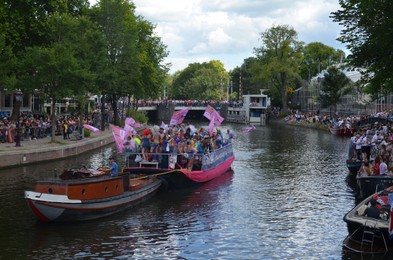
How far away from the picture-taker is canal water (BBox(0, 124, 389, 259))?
59.9 ft

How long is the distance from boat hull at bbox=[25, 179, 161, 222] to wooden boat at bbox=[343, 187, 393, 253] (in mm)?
9772

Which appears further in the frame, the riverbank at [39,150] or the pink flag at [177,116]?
the pink flag at [177,116]

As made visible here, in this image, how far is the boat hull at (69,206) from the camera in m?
20.4

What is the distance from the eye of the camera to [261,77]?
347ft

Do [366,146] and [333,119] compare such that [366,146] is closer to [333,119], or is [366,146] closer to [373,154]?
[373,154]

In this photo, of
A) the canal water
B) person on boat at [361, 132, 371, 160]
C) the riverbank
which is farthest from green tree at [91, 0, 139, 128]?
person on boat at [361, 132, 371, 160]

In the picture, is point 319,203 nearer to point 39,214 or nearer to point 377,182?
point 377,182

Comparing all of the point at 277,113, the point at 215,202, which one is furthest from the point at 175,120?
the point at 277,113

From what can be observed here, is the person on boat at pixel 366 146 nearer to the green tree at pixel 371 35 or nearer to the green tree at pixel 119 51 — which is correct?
the green tree at pixel 371 35

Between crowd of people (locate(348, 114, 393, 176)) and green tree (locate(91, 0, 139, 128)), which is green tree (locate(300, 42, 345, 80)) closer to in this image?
green tree (locate(91, 0, 139, 128))

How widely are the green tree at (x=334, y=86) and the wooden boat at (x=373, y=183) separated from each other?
228ft

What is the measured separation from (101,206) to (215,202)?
6654mm

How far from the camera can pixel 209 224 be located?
22.0 meters

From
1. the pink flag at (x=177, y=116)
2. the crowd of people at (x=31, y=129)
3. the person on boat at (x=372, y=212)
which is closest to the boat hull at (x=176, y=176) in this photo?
the pink flag at (x=177, y=116)
